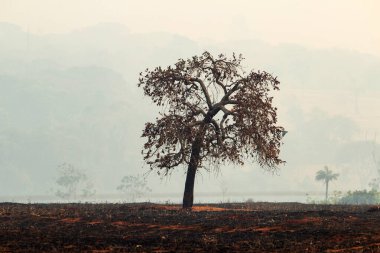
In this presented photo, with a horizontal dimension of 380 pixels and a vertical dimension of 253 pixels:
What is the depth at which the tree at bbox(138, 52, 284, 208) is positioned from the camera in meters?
48.4

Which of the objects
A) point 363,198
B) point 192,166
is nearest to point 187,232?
point 192,166

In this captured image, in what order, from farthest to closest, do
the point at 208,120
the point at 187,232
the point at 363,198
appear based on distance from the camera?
1. the point at 363,198
2. the point at 208,120
3. the point at 187,232

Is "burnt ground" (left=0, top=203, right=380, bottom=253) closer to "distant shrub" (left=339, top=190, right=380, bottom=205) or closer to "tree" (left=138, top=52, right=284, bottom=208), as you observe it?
"tree" (left=138, top=52, right=284, bottom=208)

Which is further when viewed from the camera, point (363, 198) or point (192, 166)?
point (363, 198)

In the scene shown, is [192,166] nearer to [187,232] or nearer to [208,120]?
[208,120]

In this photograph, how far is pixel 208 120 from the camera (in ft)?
164

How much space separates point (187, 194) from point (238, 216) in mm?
11973

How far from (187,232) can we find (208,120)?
61.7ft

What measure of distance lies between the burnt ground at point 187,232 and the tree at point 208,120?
6807 mm

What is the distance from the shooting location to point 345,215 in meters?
38.7

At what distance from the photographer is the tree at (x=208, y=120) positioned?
48.4 m

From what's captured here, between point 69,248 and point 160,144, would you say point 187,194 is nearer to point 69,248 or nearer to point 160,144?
point 160,144

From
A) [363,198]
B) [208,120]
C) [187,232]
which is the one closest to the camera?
[187,232]

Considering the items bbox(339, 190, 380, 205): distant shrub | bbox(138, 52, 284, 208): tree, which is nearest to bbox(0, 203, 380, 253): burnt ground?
bbox(138, 52, 284, 208): tree
